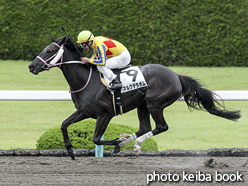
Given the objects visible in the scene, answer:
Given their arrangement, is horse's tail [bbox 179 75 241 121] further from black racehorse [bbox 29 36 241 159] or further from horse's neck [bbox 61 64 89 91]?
horse's neck [bbox 61 64 89 91]

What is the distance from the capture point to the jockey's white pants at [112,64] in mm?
4145

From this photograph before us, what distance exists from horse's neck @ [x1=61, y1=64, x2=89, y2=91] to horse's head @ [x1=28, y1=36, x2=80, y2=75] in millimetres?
123

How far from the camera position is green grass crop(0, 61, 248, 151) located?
20.0ft

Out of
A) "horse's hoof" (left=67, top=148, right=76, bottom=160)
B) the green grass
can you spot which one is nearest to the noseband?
"horse's hoof" (left=67, top=148, right=76, bottom=160)

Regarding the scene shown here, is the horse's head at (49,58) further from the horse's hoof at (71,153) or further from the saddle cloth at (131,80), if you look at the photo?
the horse's hoof at (71,153)

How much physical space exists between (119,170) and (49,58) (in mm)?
1473

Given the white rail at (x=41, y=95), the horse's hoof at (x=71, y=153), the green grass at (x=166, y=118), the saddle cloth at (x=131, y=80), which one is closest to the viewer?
the saddle cloth at (x=131, y=80)

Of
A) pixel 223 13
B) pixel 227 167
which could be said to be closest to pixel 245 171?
pixel 227 167

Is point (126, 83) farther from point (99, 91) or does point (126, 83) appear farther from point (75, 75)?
point (75, 75)

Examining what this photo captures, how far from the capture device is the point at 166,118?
7.52 meters

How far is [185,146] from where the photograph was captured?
583 cm

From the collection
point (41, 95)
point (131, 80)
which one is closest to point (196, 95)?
point (131, 80)

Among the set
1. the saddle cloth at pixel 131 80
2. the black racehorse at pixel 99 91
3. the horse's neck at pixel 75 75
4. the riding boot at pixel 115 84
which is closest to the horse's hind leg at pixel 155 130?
the black racehorse at pixel 99 91

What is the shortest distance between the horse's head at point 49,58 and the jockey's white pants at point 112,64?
0.47m
